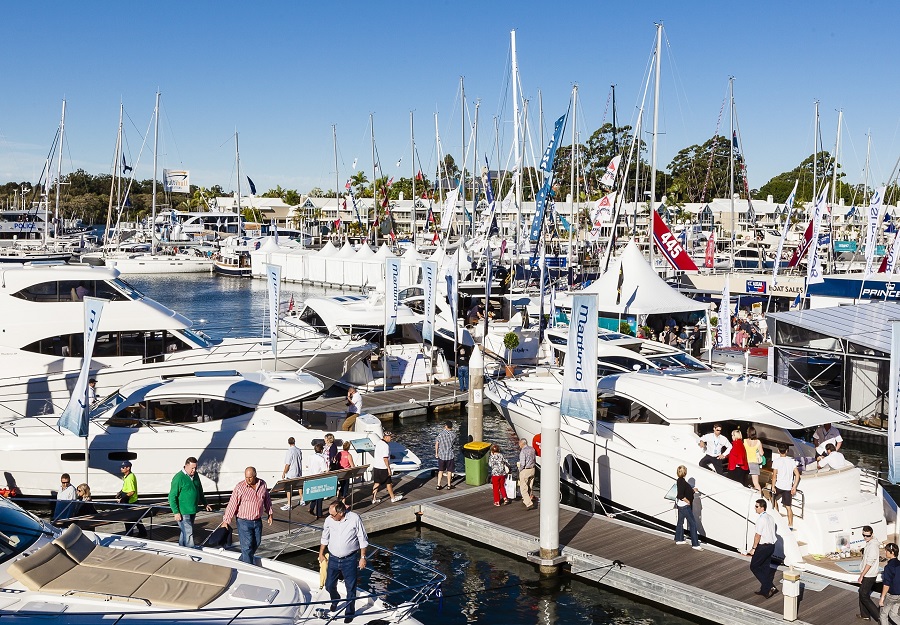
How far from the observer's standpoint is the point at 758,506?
14.1m

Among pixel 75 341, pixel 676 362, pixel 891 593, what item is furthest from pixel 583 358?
pixel 75 341

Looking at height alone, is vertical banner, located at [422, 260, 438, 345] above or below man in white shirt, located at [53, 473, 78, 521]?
above

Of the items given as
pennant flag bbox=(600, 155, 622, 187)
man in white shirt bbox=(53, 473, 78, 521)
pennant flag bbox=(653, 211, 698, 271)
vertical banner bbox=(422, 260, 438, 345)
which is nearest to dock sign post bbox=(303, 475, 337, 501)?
man in white shirt bbox=(53, 473, 78, 521)

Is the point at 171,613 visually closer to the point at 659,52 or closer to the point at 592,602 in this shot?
the point at 592,602

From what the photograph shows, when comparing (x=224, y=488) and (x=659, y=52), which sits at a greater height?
(x=659, y=52)

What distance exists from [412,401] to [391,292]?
3445 millimetres

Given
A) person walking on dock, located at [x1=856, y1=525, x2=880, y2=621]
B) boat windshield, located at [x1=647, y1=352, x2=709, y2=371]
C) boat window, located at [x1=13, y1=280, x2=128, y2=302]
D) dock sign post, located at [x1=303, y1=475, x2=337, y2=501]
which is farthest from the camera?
boat windshield, located at [x1=647, y1=352, x2=709, y2=371]

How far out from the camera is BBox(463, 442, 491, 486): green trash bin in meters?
19.0

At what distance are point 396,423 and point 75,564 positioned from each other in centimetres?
1738

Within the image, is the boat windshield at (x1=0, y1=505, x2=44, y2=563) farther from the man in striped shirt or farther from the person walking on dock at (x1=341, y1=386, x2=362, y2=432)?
the person walking on dock at (x1=341, y1=386, x2=362, y2=432)

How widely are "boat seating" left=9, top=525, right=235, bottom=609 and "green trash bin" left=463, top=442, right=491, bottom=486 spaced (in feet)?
30.1

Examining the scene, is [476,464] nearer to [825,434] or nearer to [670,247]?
[825,434]

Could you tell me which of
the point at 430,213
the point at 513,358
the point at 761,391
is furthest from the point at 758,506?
the point at 430,213

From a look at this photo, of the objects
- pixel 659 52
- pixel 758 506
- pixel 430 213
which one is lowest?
pixel 758 506
